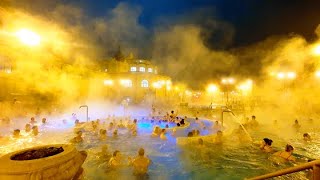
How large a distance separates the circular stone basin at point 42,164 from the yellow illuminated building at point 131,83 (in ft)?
99.7

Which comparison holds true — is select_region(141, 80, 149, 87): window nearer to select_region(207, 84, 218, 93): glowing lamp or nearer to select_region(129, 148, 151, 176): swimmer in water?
select_region(207, 84, 218, 93): glowing lamp

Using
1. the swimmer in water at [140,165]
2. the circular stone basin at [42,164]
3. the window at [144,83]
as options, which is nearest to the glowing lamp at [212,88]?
the window at [144,83]

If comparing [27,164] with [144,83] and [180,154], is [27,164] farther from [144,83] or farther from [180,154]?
[144,83]

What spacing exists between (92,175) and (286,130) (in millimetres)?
15407

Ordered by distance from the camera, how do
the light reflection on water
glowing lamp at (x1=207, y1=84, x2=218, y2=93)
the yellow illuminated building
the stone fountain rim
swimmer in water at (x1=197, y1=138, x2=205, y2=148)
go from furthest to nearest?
glowing lamp at (x1=207, y1=84, x2=218, y2=93)
the yellow illuminated building
swimmer in water at (x1=197, y1=138, x2=205, y2=148)
the light reflection on water
the stone fountain rim

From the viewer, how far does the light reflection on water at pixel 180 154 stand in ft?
27.2

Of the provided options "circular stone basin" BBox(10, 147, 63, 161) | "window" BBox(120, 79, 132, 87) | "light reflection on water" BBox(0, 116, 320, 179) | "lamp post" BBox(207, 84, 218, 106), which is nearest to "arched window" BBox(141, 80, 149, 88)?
"window" BBox(120, 79, 132, 87)

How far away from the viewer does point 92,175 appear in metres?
7.89

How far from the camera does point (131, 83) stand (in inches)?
1481

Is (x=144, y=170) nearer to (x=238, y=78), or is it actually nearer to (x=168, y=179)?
(x=168, y=179)

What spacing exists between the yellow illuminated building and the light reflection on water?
68.2 ft

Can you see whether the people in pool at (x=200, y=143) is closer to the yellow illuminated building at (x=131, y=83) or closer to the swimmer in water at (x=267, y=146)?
the swimmer in water at (x=267, y=146)

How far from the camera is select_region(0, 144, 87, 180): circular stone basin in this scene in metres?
3.60

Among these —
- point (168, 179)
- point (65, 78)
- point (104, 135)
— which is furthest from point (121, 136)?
point (65, 78)
